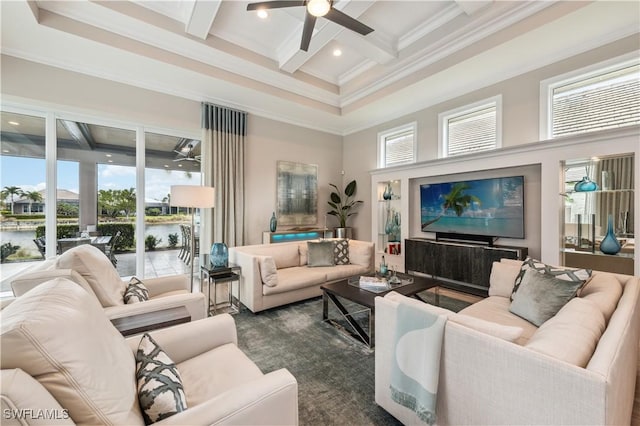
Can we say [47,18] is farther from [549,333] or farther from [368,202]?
[368,202]

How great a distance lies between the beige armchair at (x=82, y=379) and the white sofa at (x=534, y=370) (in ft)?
2.51

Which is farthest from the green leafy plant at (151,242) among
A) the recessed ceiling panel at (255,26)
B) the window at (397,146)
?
the window at (397,146)

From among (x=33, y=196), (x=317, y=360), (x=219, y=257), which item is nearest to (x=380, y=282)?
(x=317, y=360)

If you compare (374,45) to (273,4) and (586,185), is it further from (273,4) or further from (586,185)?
(586,185)

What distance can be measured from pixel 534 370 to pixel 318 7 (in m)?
2.86

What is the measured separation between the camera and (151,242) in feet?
13.8

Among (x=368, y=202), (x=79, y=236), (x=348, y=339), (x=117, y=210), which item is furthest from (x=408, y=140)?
(x=79, y=236)

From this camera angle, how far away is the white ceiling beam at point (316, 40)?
114 inches

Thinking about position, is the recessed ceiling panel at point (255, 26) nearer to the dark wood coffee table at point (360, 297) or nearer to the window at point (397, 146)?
the window at point (397, 146)

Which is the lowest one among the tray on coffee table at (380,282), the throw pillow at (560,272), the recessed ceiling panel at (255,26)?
the tray on coffee table at (380,282)

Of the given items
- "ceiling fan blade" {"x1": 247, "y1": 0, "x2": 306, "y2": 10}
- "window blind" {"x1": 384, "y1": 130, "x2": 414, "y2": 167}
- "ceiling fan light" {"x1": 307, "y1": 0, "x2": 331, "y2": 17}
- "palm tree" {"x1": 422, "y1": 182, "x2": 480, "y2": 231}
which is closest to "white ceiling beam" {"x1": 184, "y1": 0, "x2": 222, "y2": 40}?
"ceiling fan blade" {"x1": 247, "y1": 0, "x2": 306, "y2": 10}

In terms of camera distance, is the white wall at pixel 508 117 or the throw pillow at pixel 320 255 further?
the throw pillow at pixel 320 255

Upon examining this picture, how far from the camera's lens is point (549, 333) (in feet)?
4.02

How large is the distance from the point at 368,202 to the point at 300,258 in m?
2.35
